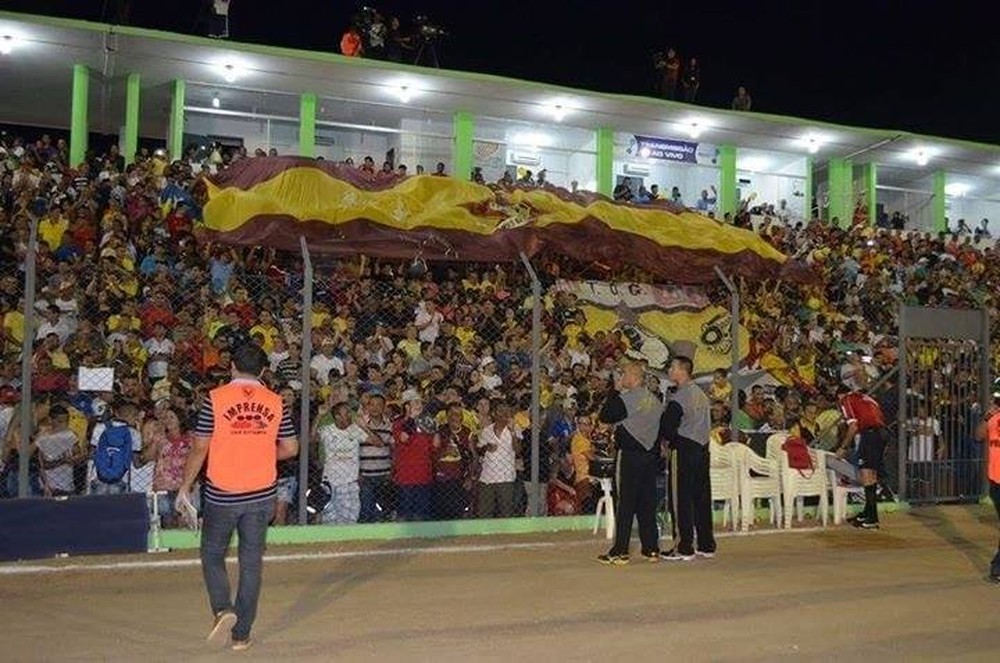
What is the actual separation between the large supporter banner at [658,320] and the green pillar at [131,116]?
9470 mm

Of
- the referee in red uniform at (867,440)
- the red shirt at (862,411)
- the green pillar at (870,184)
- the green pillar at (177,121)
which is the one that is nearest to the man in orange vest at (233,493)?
the referee in red uniform at (867,440)

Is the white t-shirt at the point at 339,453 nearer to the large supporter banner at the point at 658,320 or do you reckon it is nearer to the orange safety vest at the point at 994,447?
the large supporter banner at the point at 658,320

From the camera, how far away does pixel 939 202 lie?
30.8 metres

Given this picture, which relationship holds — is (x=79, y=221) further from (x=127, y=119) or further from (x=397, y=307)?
(x=127, y=119)

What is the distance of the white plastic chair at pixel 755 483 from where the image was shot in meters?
13.0

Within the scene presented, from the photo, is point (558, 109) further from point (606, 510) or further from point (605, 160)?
point (606, 510)

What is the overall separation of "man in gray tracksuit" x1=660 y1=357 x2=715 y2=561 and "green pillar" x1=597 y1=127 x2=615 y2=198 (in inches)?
613

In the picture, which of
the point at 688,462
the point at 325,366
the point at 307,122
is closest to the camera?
the point at 688,462

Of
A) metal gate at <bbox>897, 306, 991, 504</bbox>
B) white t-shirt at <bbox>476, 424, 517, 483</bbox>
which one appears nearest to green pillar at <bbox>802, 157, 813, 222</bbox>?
metal gate at <bbox>897, 306, 991, 504</bbox>

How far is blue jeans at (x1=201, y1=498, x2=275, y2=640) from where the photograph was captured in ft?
21.9

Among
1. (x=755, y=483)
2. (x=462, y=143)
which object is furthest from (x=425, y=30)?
(x=755, y=483)

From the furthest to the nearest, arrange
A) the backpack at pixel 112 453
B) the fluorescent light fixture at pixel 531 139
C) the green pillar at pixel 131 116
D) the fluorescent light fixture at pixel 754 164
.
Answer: the fluorescent light fixture at pixel 754 164 < the fluorescent light fixture at pixel 531 139 < the green pillar at pixel 131 116 < the backpack at pixel 112 453

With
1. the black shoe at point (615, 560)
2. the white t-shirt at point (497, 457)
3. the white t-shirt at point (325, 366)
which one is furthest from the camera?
the white t-shirt at point (325, 366)

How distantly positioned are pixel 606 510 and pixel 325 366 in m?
3.75
